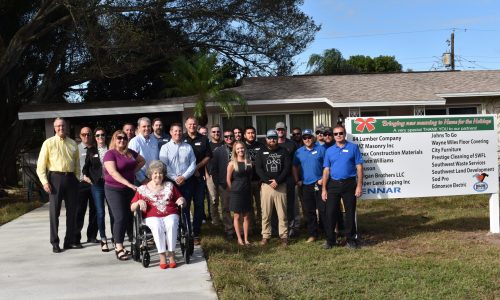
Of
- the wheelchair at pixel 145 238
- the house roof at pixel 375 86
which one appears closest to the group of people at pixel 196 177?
the wheelchair at pixel 145 238

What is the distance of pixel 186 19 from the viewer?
20.4 m

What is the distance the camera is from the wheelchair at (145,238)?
694 centimetres

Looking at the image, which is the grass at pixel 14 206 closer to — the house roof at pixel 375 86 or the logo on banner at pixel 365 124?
the house roof at pixel 375 86

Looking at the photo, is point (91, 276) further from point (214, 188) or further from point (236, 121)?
point (236, 121)

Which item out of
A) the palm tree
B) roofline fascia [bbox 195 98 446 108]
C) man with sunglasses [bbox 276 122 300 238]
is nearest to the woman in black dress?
man with sunglasses [bbox 276 122 300 238]

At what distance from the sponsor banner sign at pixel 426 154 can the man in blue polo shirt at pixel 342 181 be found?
0.61 m

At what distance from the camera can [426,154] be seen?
9.03m

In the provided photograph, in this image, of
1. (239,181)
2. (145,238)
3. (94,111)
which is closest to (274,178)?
(239,181)

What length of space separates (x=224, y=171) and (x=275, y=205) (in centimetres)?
116

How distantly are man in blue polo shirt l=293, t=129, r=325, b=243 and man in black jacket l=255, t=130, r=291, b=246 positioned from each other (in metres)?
0.48

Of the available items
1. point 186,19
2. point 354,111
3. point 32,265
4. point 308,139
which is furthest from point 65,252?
point 186,19

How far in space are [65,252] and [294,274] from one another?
11.7 feet

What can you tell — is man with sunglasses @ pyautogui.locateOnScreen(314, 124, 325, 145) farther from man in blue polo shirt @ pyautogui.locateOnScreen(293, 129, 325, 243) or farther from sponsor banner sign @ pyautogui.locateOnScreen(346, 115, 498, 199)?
sponsor banner sign @ pyautogui.locateOnScreen(346, 115, 498, 199)

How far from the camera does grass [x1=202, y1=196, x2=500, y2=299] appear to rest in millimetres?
5758
